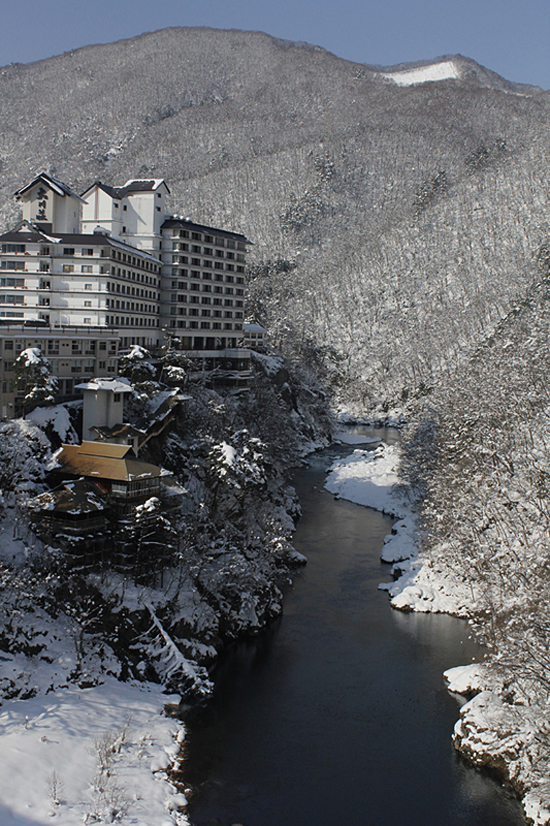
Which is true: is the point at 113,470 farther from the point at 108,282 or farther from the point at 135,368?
the point at 108,282

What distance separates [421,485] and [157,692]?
83.4 ft

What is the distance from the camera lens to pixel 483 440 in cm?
4012

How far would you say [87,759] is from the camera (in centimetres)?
1992

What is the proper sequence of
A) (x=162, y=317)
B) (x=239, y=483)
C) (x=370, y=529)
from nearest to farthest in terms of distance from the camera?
(x=239, y=483), (x=370, y=529), (x=162, y=317)

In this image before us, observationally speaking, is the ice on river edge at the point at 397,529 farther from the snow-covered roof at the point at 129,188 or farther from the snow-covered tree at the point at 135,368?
the snow-covered roof at the point at 129,188

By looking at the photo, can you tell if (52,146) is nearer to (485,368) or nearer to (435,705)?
(485,368)

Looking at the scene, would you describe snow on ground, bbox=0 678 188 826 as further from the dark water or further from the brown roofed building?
the brown roofed building

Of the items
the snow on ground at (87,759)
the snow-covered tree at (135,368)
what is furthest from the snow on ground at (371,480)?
the snow on ground at (87,759)

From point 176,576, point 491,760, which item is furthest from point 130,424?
point 491,760

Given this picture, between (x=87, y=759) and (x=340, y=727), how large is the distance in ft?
27.5

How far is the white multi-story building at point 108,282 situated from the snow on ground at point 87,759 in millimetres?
16107

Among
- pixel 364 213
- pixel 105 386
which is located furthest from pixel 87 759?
pixel 364 213

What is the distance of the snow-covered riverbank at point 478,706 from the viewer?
1936 cm

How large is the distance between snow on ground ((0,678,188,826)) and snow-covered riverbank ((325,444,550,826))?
32.2 ft
